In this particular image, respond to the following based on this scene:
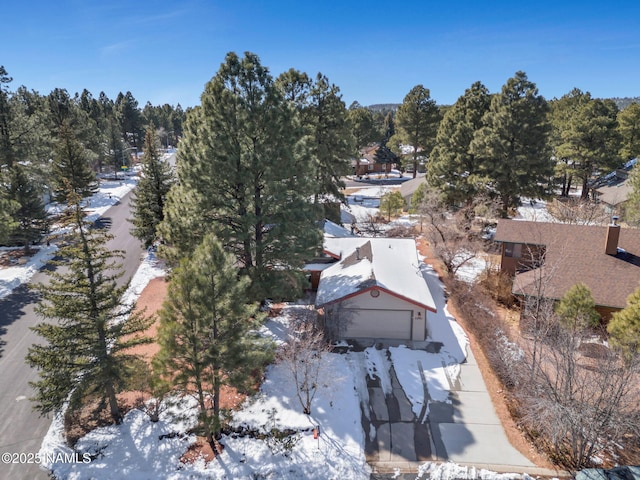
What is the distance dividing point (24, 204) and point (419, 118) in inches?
2019

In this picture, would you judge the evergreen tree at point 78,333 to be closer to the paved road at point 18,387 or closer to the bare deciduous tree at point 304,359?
the paved road at point 18,387

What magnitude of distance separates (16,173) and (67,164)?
26.5ft

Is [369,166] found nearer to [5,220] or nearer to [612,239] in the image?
[612,239]

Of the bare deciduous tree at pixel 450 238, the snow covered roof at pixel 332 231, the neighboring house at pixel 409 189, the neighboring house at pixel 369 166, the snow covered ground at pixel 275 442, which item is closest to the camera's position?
the snow covered ground at pixel 275 442

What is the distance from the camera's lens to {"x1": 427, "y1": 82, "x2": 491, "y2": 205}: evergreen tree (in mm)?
35719

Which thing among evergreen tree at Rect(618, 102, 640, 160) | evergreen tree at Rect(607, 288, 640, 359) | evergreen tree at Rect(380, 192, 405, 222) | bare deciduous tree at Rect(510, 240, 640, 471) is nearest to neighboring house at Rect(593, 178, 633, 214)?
evergreen tree at Rect(618, 102, 640, 160)

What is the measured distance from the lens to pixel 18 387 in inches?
656

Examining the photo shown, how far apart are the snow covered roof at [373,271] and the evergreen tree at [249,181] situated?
270 centimetres

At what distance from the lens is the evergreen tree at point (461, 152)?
35719 millimetres

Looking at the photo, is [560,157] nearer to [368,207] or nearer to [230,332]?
[368,207]

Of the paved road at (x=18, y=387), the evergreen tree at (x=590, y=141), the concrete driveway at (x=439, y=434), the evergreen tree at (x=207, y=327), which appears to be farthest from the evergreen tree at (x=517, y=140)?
the paved road at (x=18, y=387)

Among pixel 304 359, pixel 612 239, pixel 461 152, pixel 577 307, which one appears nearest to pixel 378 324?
pixel 304 359

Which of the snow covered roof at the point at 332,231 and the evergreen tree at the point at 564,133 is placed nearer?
the snow covered roof at the point at 332,231

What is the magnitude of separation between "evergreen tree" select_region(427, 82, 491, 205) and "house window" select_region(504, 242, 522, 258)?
987 cm
